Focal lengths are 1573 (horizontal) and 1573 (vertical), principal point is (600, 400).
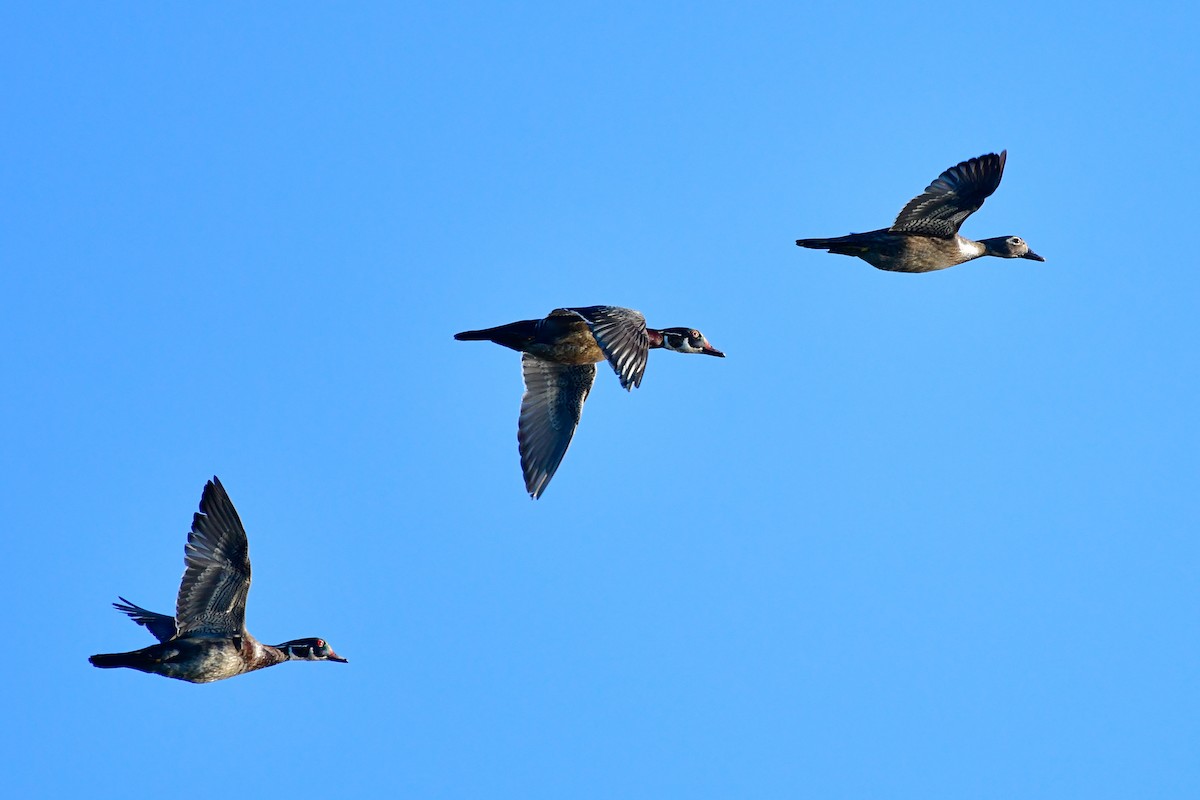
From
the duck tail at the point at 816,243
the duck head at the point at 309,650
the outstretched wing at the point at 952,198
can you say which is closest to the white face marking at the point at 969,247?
the outstretched wing at the point at 952,198

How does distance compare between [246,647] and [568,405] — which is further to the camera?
[568,405]

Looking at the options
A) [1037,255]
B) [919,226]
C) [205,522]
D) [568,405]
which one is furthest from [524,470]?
[1037,255]

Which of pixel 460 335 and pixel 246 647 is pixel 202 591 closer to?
pixel 246 647

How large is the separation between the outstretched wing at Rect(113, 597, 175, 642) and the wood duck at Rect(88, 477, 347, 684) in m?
1.00

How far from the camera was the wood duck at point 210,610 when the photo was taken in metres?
17.4

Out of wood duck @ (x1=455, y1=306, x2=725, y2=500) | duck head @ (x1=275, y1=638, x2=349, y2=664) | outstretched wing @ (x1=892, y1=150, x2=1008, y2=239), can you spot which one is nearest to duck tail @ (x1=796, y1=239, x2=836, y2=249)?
outstretched wing @ (x1=892, y1=150, x2=1008, y2=239)

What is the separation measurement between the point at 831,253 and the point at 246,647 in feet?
29.4

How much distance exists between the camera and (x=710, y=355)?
843 inches

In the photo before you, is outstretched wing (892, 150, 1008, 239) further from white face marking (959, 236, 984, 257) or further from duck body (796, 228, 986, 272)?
white face marking (959, 236, 984, 257)

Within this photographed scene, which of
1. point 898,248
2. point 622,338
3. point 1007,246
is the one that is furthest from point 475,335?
point 1007,246

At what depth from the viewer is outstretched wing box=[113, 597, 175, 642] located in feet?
63.3

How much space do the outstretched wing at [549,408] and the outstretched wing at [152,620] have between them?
16.0 feet

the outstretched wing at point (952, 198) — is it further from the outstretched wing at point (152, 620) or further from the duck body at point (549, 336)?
the outstretched wing at point (152, 620)

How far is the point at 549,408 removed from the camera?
21.0 m
